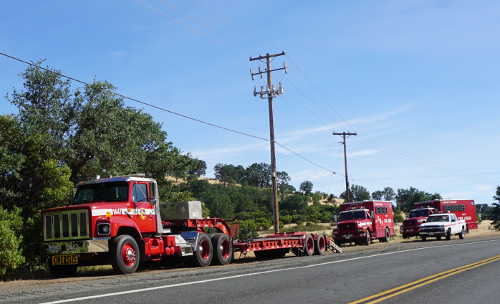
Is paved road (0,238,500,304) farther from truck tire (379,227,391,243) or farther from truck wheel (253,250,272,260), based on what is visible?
truck tire (379,227,391,243)

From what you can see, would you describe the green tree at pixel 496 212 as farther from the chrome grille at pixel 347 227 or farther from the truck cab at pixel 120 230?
the truck cab at pixel 120 230

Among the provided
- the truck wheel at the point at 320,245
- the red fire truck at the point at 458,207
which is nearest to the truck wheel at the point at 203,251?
the truck wheel at the point at 320,245

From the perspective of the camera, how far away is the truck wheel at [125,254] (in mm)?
15273

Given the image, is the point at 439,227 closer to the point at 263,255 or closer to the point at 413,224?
the point at 413,224

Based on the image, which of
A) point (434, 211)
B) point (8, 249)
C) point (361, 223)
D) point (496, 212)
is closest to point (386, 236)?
point (361, 223)

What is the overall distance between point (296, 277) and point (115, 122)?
46.6ft

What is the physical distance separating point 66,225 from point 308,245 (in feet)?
38.1

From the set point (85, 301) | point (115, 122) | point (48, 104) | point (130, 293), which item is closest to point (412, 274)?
point (130, 293)

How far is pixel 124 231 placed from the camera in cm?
1659

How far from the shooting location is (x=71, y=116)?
24.8m

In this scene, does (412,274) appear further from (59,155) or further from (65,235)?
(59,155)

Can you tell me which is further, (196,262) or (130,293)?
(196,262)

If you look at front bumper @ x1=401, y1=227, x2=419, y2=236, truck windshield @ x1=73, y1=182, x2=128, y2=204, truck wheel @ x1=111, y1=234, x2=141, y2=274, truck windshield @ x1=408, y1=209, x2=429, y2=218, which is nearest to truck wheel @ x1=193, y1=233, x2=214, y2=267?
truck wheel @ x1=111, y1=234, x2=141, y2=274

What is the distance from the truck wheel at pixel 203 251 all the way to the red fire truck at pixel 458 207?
33.4 m
